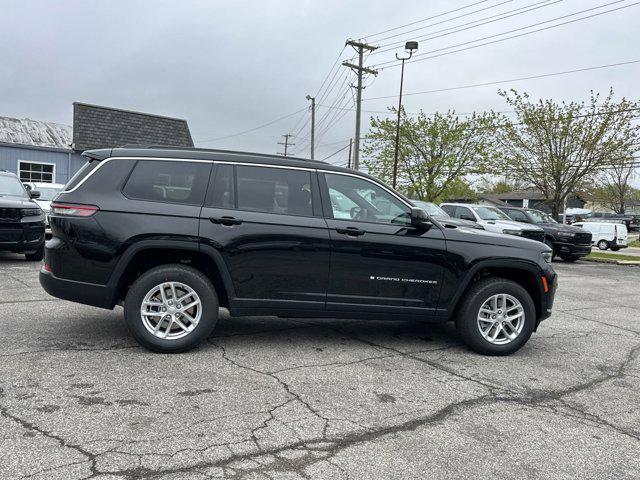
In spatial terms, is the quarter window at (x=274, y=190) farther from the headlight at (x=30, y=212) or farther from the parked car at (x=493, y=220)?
the parked car at (x=493, y=220)

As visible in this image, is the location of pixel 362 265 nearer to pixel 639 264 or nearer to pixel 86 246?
pixel 86 246

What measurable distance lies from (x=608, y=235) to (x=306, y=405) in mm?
27131

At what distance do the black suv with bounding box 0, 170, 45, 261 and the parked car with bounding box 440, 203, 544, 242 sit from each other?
11.4m

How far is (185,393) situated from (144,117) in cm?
2240

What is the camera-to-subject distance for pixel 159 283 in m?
4.73

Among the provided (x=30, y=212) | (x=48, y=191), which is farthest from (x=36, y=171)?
(x=30, y=212)

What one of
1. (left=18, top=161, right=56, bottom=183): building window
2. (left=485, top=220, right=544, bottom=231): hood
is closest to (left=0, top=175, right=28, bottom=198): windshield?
(left=18, top=161, right=56, bottom=183): building window

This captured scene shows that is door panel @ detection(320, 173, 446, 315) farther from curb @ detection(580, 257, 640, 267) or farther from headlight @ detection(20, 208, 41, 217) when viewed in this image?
curb @ detection(580, 257, 640, 267)

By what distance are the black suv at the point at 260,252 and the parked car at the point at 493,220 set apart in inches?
422

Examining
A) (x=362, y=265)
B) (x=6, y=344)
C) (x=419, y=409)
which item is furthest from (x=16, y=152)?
(x=419, y=409)

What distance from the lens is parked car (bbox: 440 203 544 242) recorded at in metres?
15.8

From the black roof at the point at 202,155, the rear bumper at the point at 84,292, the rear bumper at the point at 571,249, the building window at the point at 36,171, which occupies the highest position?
the building window at the point at 36,171

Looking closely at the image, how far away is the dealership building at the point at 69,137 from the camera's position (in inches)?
847

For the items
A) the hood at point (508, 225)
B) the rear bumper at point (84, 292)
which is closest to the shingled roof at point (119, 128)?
the hood at point (508, 225)
